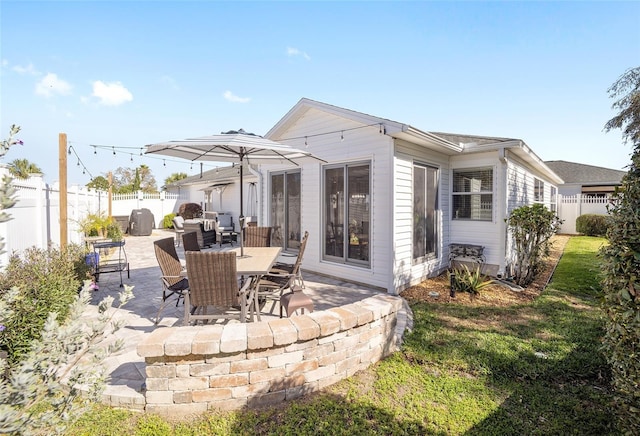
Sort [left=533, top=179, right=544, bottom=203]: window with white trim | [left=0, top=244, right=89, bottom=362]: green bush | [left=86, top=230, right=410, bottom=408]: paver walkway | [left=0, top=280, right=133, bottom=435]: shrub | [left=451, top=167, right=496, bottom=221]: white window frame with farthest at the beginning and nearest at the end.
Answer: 1. [left=533, top=179, right=544, bottom=203]: window with white trim
2. [left=451, top=167, right=496, bottom=221]: white window frame
3. [left=0, top=244, right=89, bottom=362]: green bush
4. [left=86, top=230, right=410, bottom=408]: paver walkway
5. [left=0, top=280, right=133, bottom=435]: shrub

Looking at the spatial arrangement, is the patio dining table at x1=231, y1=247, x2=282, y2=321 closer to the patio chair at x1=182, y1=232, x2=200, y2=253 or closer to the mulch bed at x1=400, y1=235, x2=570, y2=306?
the patio chair at x1=182, y1=232, x2=200, y2=253

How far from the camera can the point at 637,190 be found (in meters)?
2.13

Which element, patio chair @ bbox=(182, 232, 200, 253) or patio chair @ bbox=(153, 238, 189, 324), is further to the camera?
patio chair @ bbox=(182, 232, 200, 253)

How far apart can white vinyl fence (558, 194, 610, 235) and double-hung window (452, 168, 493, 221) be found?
13.0m

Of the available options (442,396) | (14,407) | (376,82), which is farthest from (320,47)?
(14,407)

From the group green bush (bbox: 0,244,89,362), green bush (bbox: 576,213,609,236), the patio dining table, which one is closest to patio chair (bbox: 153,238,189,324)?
the patio dining table

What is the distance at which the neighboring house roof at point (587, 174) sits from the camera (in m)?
19.2

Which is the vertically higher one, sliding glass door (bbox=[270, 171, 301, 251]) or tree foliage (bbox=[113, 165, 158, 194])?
tree foliage (bbox=[113, 165, 158, 194])

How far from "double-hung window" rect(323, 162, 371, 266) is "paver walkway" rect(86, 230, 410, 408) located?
0.67 m

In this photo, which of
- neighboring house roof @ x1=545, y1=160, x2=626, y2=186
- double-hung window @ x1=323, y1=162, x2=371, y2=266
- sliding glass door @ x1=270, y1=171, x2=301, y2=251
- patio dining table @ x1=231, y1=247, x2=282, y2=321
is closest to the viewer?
patio dining table @ x1=231, y1=247, x2=282, y2=321

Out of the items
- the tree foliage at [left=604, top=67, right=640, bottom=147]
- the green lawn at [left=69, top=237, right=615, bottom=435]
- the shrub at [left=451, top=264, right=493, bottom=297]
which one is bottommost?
the green lawn at [left=69, top=237, right=615, bottom=435]

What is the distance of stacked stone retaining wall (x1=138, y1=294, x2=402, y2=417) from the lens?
2.43 meters

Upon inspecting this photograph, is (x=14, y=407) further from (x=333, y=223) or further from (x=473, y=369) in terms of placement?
(x=333, y=223)

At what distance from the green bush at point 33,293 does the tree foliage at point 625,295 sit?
188 inches
